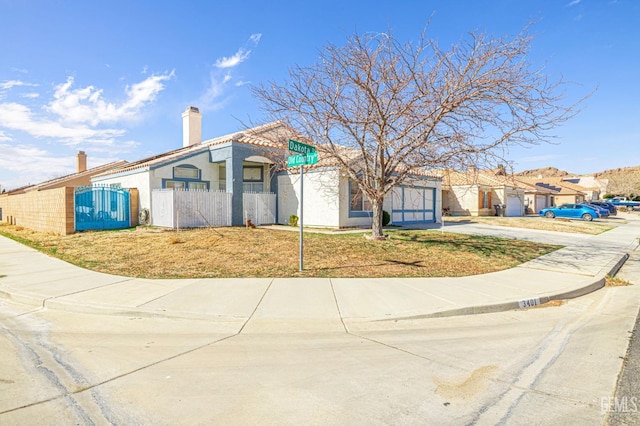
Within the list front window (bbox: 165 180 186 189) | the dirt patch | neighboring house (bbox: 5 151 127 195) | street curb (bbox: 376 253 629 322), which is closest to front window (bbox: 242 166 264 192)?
front window (bbox: 165 180 186 189)

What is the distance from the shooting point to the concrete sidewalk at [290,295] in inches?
208

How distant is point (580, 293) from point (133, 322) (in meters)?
8.36

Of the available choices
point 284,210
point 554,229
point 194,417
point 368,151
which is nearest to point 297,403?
point 194,417

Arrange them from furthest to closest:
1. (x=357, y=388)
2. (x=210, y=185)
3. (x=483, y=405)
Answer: (x=210, y=185), (x=357, y=388), (x=483, y=405)

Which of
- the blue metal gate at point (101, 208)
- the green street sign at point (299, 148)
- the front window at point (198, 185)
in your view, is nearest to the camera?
the green street sign at point (299, 148)

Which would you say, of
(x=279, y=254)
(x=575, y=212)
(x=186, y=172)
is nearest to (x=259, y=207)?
(x=186, y=172)

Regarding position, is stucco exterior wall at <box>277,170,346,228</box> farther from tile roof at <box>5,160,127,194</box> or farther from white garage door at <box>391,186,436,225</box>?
tile roof at <box>5,160,127,194</box>

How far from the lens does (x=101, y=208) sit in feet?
54.9

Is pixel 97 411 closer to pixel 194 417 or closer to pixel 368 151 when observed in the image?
pixel 194 417

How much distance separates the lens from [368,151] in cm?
1244

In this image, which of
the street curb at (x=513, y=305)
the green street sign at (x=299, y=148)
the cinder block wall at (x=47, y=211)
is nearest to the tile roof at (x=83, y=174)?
the cinder block wall at (x=47, y=211)

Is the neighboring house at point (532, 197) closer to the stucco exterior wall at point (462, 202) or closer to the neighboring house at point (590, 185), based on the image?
the stucco exterior wall at point (462, 202)

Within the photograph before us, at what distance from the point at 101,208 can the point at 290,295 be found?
14.7 meters

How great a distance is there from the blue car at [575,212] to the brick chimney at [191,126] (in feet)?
99.4
